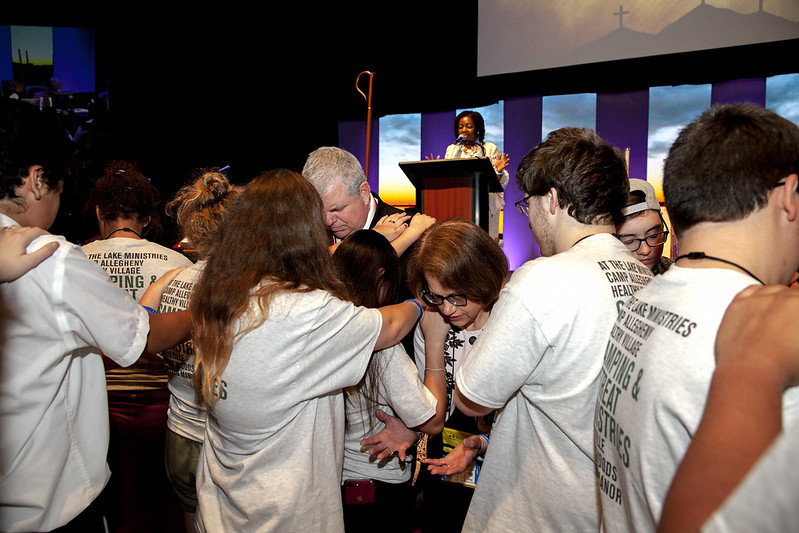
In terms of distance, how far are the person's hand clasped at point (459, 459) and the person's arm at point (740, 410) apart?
1069 millimetres

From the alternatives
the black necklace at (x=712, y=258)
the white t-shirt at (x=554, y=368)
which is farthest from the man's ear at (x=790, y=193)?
the white t-shirt at (x=554, y=368)

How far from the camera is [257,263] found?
1421 mm

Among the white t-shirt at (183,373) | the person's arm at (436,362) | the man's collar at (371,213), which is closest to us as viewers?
the person's arm at (436,362)

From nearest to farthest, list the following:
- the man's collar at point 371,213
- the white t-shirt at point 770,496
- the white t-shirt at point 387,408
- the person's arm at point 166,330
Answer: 1. the white t-shirt at point 770,496
2. the person's arm at point 166,330
3. the white t-shirt at point 387,408
4. the man's collar at point 371,213

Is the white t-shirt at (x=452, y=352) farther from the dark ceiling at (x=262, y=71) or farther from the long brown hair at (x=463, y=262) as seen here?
the dark ceiling at (x=262, y=71)

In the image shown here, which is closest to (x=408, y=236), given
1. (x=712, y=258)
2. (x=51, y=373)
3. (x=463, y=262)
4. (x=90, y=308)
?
(x=463, y=262)

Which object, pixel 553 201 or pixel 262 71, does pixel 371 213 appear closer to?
pixel 553 201

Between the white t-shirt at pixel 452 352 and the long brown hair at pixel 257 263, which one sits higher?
the long brown hair at pixel 257 263

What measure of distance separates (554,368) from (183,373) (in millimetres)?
1471

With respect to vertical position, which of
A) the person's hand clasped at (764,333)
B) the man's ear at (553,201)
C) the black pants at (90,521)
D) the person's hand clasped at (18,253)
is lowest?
the black pants at (90,521)

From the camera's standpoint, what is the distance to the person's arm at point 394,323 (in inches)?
59.3

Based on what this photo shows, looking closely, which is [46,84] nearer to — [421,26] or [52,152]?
[421,26]

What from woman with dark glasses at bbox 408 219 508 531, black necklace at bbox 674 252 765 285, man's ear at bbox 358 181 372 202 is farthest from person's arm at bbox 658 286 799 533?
man's ear at bbox 358 181 372 202

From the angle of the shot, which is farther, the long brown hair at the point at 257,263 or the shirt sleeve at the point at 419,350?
the shirt sleeve at the point at 419,350
